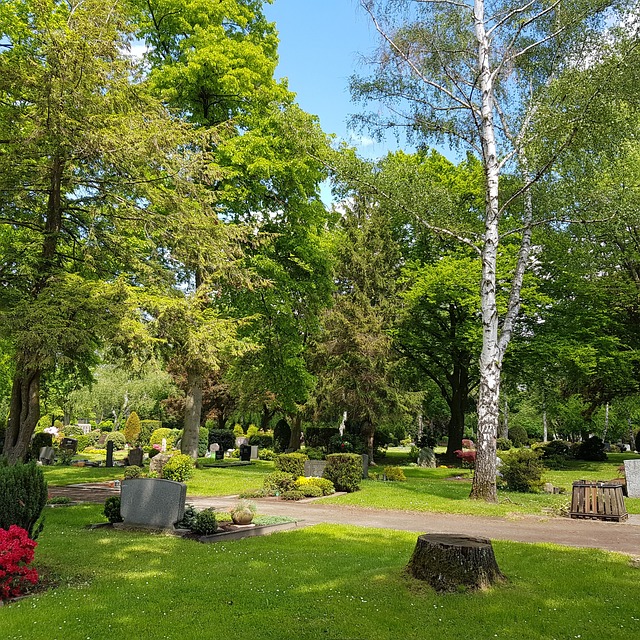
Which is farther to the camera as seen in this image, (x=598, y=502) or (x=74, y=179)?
(x=74, y=179)

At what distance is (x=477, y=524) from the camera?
11875 mm

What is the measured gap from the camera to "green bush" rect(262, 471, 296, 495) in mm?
16391

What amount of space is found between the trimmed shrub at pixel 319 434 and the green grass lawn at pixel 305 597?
25131 mm

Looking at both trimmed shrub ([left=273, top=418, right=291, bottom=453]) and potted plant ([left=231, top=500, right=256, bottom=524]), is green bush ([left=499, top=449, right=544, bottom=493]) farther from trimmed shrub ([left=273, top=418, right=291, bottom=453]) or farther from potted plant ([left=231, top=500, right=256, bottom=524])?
trimmed shrub ([left=273, top=418, right=291, bottom=453])

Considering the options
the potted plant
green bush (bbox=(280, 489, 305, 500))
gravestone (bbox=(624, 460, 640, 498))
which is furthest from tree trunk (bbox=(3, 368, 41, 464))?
gravestone (bbox=(624, 460, 640, 498))

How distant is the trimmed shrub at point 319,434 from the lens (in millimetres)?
34062

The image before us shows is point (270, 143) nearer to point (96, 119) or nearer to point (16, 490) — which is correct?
point (96, 119)

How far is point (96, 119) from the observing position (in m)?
12.2

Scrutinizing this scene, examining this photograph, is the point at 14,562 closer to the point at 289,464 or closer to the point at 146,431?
the point at 289,464

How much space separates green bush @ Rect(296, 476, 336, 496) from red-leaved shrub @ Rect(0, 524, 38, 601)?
10.5 metres

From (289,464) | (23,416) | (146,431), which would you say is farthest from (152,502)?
(146,431)

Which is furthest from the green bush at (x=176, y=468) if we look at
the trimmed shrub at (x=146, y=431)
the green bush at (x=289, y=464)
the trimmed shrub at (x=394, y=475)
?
the trimmed shrub at (x=146, y=431)

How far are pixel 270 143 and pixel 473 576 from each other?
18291mm

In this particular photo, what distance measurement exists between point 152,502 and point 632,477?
1373cm
